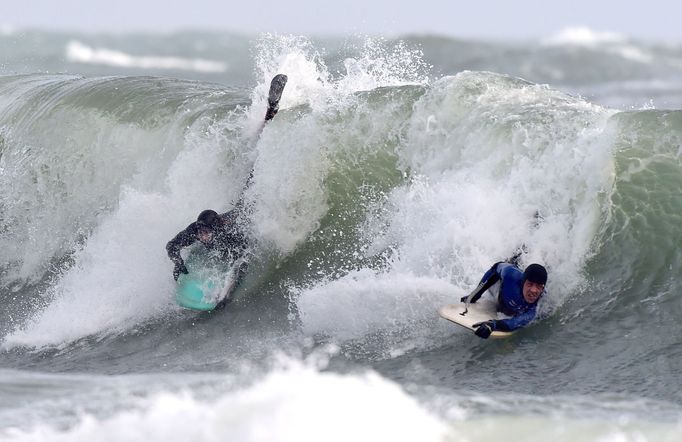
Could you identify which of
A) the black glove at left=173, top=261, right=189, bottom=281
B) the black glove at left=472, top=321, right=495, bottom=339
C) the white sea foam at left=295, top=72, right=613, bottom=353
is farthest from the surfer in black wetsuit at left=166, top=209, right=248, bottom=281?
the black glove at left=472, top=321, right=495, bottom=339

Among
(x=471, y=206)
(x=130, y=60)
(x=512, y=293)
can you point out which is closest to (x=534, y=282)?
(x=512, y=293)

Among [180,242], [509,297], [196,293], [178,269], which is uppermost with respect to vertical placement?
[509,297]

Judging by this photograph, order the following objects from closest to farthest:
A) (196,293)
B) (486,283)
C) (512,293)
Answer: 1. (512,293)
2. (486,283)
3. (196,293)

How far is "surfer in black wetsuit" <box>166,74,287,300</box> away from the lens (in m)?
9.90

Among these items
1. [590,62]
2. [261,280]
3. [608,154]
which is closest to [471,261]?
[608,154]

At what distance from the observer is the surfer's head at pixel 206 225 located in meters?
9.88

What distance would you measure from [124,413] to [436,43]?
119 ft

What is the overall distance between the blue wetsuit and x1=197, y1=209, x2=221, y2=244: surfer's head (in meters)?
2.93

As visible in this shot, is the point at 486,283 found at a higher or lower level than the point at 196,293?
higher

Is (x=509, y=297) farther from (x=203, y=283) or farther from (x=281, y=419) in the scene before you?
(x=203, y=283)

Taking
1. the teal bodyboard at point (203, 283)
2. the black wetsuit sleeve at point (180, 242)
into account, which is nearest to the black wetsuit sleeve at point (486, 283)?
the teal bodyboard at point (203, 283)

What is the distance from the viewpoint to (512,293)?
326 inches

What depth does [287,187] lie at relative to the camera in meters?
10.9

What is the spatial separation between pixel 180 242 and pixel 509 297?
348cm
